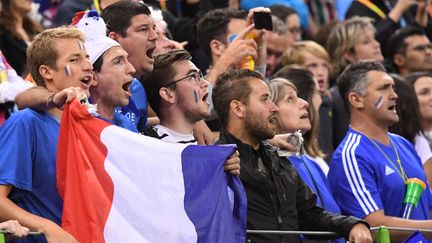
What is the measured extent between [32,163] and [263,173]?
1520mm

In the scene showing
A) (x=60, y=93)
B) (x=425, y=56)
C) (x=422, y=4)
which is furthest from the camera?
(x=422, y=4)

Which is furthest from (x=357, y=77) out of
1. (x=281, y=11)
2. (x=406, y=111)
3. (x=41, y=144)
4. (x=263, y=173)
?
(x=41, y=144)

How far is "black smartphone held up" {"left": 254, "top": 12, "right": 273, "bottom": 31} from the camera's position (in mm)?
8594

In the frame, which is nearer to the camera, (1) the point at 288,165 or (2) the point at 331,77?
(1) the point at 288,165

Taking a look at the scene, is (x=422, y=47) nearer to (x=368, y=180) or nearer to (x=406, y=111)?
(x=406, y=111)

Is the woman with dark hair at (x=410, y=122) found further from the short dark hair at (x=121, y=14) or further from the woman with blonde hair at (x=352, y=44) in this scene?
the short dark hair at (x=121, y=14)

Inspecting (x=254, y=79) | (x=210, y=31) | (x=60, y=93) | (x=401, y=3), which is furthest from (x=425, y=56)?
(x=60, y=93)

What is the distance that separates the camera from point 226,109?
7699mm

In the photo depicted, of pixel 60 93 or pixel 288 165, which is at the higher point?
pixel 60 93

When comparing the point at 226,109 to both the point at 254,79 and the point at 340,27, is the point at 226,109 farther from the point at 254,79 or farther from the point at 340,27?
the point at 340,27

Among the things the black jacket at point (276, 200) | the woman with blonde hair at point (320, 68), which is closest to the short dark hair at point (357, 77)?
the woman with blonde hair at point (320, 68)

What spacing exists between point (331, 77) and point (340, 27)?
524 millimetres

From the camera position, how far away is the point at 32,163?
21.4 feet

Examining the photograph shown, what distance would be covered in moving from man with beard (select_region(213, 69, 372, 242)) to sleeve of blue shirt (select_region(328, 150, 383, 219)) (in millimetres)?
1049
